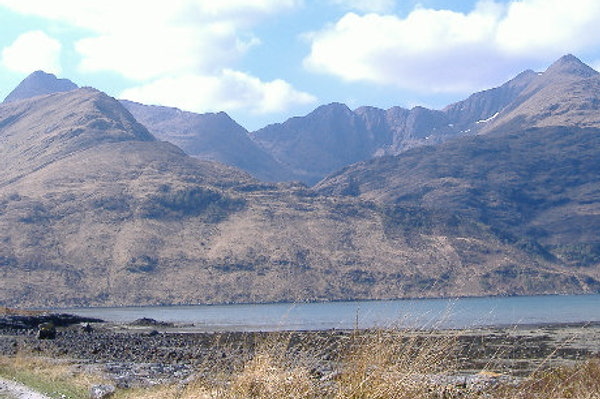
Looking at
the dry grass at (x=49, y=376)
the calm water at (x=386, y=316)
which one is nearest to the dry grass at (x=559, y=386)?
the calm water at (x=386, y=316)

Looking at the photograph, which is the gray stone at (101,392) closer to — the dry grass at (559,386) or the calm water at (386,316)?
the calm water at (386,316)

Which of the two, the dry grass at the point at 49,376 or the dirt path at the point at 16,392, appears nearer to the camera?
the dirt path at the point at 16,392

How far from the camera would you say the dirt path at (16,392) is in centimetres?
1444

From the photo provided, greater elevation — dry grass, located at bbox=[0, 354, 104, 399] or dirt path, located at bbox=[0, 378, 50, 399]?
dirt path, located at bbox=[0, 378, 50, 399]

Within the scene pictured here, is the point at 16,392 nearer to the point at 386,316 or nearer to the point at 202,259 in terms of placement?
the point at 386,316

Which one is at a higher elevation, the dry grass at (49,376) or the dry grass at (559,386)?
the dry grass at (559,386)

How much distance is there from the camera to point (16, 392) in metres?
15.2

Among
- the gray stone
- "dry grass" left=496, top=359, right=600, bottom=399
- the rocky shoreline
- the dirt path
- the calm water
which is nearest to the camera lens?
"dry grass" left=496, top=359, right=600, bottom=399

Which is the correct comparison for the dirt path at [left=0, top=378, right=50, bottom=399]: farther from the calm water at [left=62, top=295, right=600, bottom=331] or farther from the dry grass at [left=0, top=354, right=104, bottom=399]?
the calm water at [left=62, top=295, right=600, bottom=331]

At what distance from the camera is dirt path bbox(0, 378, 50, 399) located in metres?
14.4

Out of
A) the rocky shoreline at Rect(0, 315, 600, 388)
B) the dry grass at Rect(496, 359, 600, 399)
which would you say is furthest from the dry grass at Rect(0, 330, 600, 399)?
the rocky shoreline at Rect(0, 315, 600, 388)

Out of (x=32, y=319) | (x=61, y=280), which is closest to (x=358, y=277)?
(x=61, y=280)

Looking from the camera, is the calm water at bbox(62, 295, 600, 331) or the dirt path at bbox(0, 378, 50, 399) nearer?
the calm water at bbox(62, 295, 600, 331)

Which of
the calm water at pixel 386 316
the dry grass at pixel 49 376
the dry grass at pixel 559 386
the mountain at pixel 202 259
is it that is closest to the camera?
the dry grass at pixel 559 386
